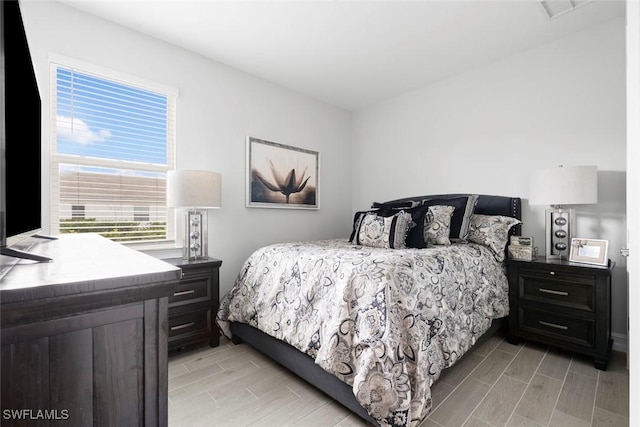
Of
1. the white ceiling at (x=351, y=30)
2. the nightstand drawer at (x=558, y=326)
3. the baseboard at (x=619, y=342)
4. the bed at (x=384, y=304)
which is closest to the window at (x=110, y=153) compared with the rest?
the white ceiling at (x=351, y=30)

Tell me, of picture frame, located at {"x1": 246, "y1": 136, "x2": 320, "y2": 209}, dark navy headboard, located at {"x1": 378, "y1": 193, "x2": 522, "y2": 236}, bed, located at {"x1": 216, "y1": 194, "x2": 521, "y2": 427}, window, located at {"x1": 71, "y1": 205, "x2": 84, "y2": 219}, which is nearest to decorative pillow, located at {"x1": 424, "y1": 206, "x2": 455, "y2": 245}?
bed, located at {"x1": 216, "y1": 194, "x2": 521, "y2": 427}

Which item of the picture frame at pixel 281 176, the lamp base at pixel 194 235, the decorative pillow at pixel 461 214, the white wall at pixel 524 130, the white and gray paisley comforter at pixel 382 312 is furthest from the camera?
the picture frame at pixel 281 176

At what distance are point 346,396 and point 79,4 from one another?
10.5 feet

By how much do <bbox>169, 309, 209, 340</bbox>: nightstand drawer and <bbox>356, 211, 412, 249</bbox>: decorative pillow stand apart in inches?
57.6

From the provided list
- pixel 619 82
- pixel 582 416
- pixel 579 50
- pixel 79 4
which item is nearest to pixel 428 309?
pixel 582 416

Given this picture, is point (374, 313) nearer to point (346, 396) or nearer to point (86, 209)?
point (346, 396)

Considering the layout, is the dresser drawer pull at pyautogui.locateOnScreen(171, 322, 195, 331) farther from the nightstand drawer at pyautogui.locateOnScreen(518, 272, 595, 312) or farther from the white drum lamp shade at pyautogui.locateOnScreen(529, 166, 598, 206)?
the white drum lamp shade at pyautogui.locateOnScreen(529, 166, 598, 206)

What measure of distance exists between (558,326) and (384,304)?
5.59 ft

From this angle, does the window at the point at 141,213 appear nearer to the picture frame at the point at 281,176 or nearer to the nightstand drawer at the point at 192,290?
the nightstand drawer at the point at 192,290

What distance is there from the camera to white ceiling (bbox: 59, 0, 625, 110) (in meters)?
2.21

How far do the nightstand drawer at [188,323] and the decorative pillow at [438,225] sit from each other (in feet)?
6.53

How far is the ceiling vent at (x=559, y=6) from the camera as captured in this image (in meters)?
2.19

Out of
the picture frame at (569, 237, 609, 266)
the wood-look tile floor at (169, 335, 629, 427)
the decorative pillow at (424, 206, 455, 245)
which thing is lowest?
the wood-look tile floor at (169, 335, 629, 427)

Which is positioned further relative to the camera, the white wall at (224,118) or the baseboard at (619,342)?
the baseboard at (619,342)
